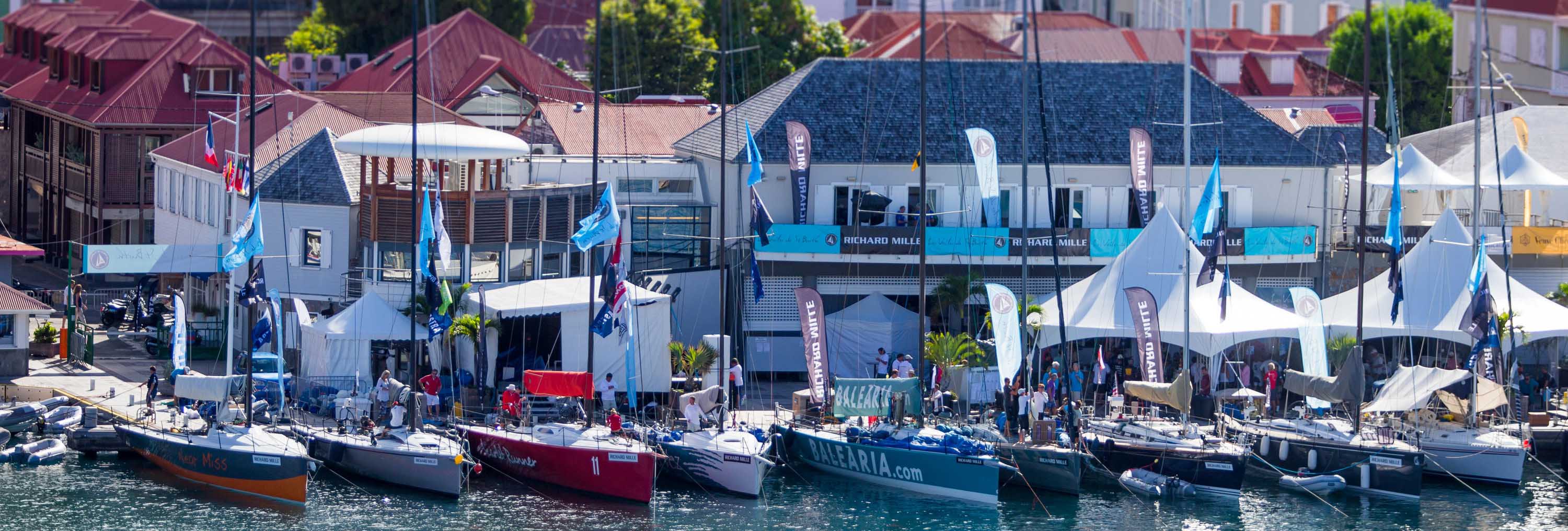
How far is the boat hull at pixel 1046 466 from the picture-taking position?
4894cm

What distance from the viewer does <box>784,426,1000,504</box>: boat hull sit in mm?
48406

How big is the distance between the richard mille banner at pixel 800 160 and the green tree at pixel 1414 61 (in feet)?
125

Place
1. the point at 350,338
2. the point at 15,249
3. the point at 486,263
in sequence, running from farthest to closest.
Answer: the point at 15,249, the point at 486,263, the point at 350,338

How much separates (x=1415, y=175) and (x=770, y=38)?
A: 36.0m

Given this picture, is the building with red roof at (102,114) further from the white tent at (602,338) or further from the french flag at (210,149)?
the white tent at (602,338)

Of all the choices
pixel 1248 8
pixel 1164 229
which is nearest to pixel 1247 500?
pixel 1164 229

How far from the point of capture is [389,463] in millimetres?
48281

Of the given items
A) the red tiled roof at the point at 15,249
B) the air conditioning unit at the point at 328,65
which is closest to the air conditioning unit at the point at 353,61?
the air conditioning unit at the point at 328,65

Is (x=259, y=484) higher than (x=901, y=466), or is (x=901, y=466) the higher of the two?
(x=901, y=466)

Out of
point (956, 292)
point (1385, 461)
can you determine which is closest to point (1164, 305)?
point (956, 292)

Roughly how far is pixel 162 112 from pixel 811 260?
28547 millimetres

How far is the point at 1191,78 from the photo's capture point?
2527 inches

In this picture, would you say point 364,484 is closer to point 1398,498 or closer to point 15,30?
point 1398,498

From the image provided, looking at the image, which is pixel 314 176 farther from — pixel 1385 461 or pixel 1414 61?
pixel 1414 61
